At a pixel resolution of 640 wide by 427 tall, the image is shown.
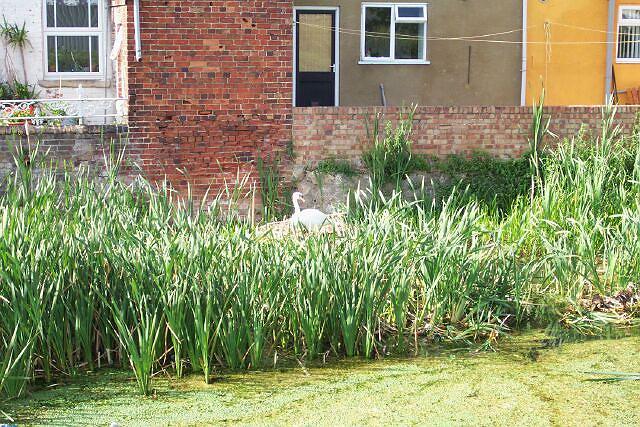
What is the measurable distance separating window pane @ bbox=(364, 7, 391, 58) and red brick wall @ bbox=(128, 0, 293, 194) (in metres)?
5.51

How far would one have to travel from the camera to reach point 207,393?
5.90m

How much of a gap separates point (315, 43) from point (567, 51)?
4564 mm

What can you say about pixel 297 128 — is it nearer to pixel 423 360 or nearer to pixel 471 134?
pixel 471 134

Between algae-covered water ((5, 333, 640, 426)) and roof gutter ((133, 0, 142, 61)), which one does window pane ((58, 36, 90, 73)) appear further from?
algae-covered water ((5, 333, 640, 426))

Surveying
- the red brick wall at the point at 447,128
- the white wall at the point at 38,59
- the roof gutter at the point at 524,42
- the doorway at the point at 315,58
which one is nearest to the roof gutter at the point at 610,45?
the roof gutter at the point at 524,42

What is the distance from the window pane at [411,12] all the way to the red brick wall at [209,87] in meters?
5.66

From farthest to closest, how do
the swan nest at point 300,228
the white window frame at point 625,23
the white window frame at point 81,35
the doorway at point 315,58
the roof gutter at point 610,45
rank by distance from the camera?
the white window frame at point 625,23 → the roof gutter at point 610,45 → the doorway at point 315,58 → the white window frame at point 81,35 → the swan nest at point 300,228

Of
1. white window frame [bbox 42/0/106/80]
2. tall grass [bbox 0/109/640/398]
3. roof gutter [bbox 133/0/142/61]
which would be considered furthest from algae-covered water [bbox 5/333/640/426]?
white window frame [bbox 42/0/106/80]

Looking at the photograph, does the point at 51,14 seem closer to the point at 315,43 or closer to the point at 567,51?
the point at 315,43

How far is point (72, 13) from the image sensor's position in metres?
15.7

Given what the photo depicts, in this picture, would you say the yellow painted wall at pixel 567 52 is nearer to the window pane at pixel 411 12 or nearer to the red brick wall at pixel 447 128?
the window pane at pixel 411 12

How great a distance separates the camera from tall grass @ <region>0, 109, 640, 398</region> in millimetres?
6066

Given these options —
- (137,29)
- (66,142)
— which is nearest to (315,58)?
(137,29)

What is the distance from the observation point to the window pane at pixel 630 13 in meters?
17.4
